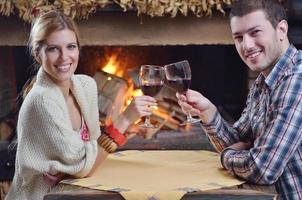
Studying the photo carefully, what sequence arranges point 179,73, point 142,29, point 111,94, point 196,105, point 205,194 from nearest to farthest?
point 205,194, point 179,73, point 196,105, point 142,29, point 111,94

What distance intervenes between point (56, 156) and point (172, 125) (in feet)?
4.78

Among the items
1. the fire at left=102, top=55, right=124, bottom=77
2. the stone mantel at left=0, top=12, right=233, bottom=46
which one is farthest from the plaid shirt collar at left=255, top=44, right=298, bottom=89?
the fire at left=102, top=55, right=124, bottom=77

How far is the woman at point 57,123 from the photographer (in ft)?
5.20

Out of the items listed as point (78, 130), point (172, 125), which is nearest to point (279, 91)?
point (78, 130)

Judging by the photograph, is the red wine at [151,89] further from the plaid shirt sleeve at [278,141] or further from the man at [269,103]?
the plaid shirt sleeve at [278,141]

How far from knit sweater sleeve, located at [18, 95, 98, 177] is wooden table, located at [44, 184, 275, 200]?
13cm

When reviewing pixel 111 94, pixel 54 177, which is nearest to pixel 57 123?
pixel 54 177

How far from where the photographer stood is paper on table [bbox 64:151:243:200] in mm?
1397

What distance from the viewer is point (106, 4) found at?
257cm

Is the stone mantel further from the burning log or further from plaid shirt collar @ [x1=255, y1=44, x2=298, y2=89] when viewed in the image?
Result: plaid shirt collar @ [x1=255, y1=44, x2=298, y2=89]

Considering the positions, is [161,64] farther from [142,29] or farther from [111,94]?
[142,29]

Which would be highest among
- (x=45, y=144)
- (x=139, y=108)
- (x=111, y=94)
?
(x=139, y=108)

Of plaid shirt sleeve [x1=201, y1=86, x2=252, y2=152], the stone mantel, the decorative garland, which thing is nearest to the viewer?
plaid shirt sleeve [x1=201, y1=86, x2=252, y2=152]

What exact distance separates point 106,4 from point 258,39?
1.16 m
